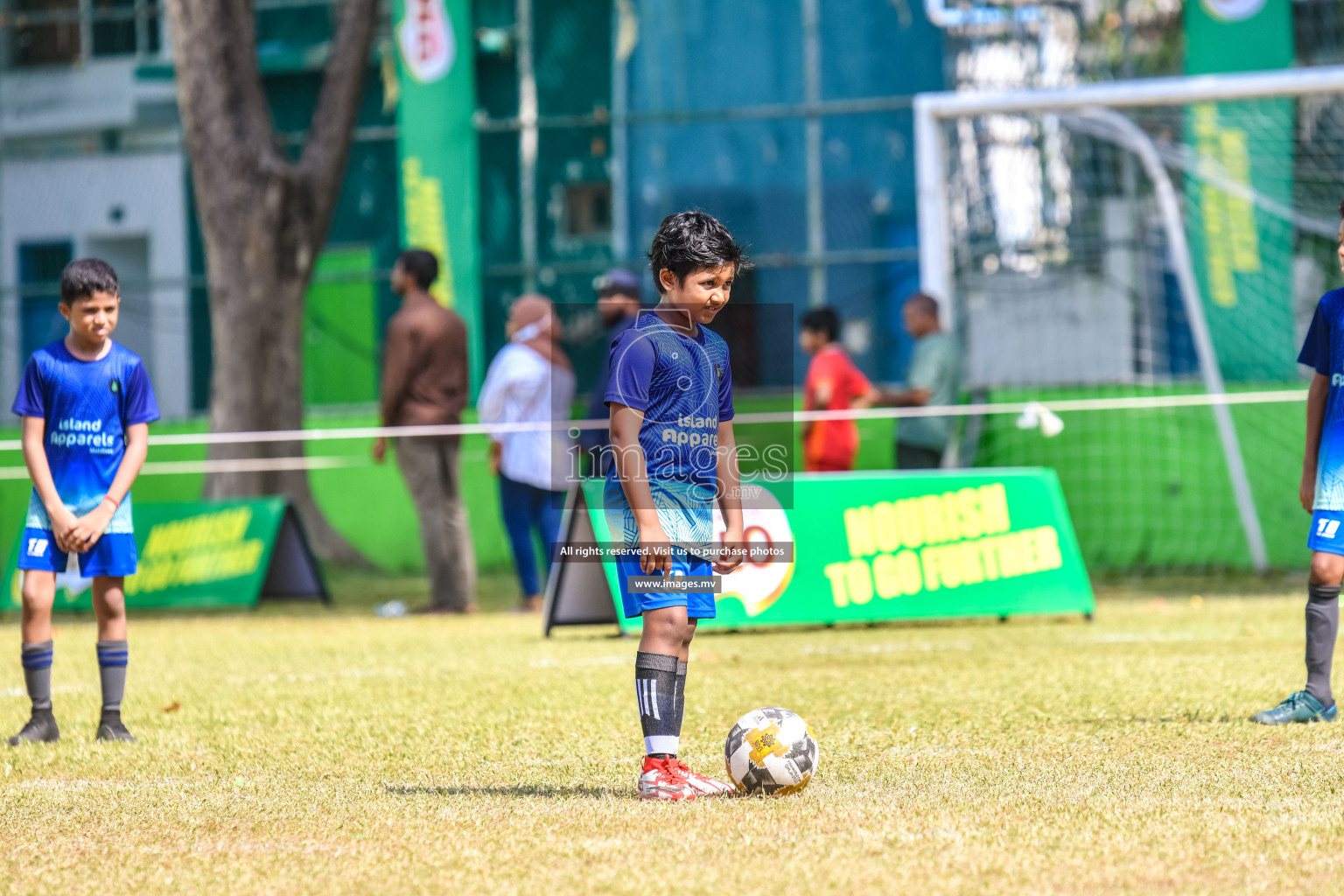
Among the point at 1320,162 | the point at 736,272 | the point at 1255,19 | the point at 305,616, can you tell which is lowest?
the point at 305,616

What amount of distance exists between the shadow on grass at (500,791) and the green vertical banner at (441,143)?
40.7ft

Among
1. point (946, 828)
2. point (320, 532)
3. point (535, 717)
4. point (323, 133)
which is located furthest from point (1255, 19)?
point (946, 828)

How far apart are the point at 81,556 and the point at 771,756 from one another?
2861mm

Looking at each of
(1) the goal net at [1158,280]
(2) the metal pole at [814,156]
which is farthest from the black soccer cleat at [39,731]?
(2) the metal pole at [814,156]

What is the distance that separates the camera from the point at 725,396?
→ 15.7 ft

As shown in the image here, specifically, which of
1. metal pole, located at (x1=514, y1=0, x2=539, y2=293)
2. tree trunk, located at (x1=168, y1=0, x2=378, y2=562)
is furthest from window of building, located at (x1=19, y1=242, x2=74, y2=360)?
tree trunk, located at (x1=168, y1=0, x2=378, y2=562)

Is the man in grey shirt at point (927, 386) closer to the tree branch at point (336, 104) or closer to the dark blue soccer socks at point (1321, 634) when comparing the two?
the tree branch at point (336, 104)

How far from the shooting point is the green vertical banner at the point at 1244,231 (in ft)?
44.5

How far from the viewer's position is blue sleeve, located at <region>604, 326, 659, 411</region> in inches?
177

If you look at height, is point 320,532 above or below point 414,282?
below

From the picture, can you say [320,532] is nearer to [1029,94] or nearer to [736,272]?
[1029,94]

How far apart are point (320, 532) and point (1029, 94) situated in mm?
7698

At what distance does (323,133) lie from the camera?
44.4 ft

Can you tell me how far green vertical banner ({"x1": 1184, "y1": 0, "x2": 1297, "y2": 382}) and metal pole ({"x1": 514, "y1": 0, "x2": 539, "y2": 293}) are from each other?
26.3ft
